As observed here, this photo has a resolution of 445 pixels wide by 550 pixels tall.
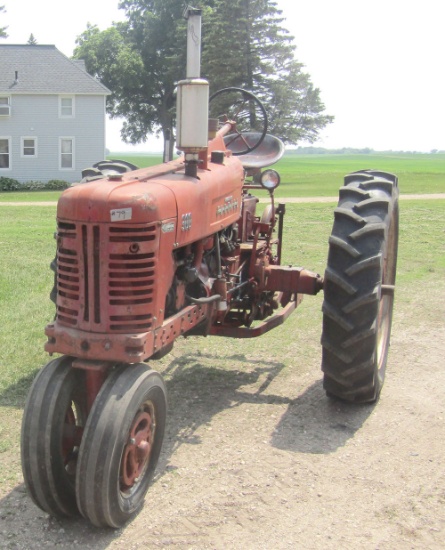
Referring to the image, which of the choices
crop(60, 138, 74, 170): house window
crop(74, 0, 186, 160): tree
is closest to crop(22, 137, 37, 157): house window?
crop(60, 138, 74, 170): house window

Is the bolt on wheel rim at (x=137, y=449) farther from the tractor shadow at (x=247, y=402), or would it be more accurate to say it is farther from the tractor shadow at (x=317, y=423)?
the tractor shadow at (x=317, y=423)

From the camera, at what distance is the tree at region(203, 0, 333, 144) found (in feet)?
131


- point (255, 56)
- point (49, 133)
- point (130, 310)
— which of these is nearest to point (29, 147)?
point (49, 133)

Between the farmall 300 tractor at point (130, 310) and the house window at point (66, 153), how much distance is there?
3150cm

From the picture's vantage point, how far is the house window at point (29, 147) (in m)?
35.1

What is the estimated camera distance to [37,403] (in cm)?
371

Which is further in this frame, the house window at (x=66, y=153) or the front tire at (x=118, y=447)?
the house window at (x=66, y=153)

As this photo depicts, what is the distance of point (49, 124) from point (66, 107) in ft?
3.73

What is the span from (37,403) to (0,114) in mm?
33231

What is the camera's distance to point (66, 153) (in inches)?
1394

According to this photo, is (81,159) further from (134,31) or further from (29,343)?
(29,343)

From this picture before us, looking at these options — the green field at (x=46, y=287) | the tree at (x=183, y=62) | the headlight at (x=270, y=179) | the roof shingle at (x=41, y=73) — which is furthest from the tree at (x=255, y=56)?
the headlight at (x=270, y=179)

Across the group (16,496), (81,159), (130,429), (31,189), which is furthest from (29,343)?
(81,159)

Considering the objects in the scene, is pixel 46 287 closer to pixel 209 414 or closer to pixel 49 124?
pixel 209 414
